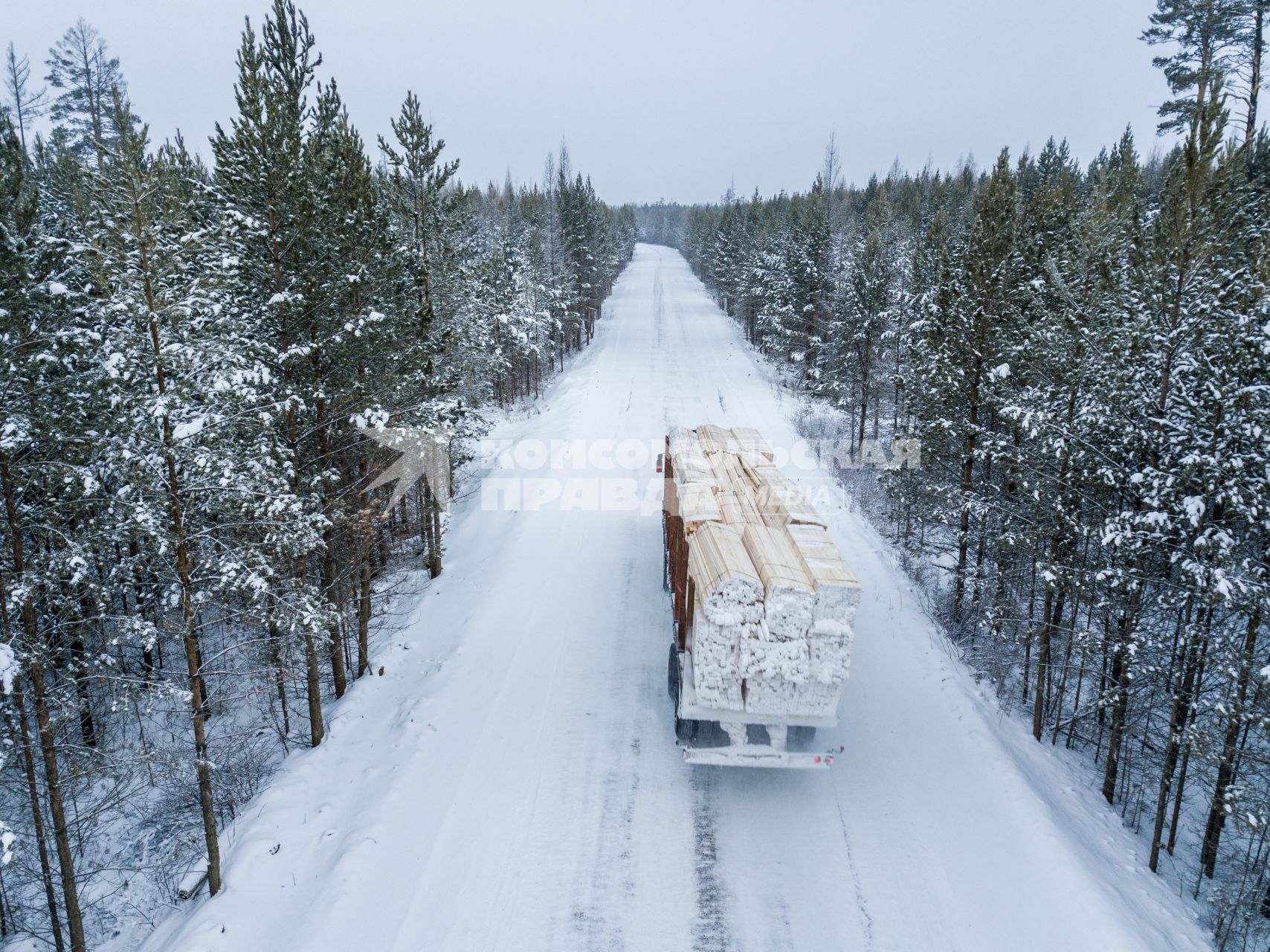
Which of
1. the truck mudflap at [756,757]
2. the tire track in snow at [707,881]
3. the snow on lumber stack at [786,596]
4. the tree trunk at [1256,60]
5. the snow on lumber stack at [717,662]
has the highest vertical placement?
the tree trunk at [1256,60]

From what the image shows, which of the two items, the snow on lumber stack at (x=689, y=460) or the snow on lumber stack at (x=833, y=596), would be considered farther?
the snow on lumber stack at (x=689, y=460)

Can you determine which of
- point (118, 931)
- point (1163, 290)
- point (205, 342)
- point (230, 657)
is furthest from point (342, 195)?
point (1163, 290)

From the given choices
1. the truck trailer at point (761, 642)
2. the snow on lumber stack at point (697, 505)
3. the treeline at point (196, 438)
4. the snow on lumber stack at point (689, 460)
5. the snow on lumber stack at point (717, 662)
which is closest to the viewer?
the treeline at point (196, 438)

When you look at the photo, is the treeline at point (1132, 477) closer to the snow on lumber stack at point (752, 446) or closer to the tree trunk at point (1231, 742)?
the tree trunk at point (1231, 742)

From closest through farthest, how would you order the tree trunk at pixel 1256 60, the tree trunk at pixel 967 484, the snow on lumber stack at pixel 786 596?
the snow on lumber stack at pixel 786 596, the tree trunk at pixel 967 484, the tree trunk at pixel 1256 60

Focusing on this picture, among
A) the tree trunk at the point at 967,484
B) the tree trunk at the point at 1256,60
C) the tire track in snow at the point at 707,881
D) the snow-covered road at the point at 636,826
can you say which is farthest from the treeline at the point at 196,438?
the tree trunk at the point at 1256,60

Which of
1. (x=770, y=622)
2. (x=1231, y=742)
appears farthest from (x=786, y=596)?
(x=1231, y=742)
